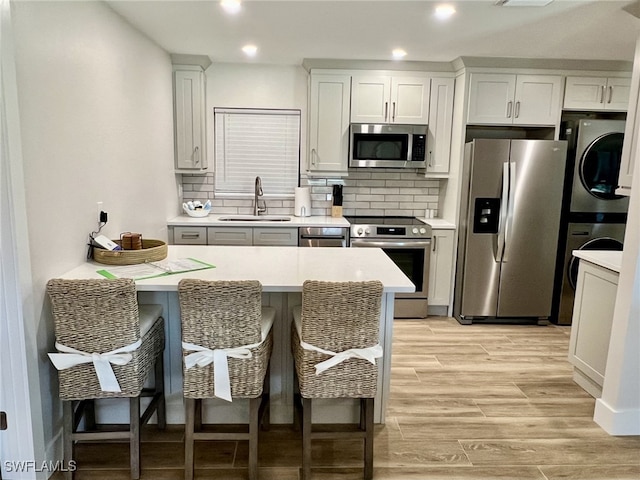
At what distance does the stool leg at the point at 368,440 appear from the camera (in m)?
2.03

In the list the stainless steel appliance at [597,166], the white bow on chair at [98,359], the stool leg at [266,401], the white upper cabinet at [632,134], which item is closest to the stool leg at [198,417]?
the stool leg at [266,401]

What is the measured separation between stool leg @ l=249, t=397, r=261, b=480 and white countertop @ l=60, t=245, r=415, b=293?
52 cm

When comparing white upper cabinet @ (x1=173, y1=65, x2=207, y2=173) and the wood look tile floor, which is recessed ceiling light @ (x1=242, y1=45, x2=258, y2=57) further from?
the wood look tile floor

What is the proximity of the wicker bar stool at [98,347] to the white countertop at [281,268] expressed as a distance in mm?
179

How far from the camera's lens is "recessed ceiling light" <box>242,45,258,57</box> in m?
3.74

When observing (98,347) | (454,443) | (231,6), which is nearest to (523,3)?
(231,6)

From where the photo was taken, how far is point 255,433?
2.01 meters

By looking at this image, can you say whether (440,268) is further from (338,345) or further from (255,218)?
(338,345)

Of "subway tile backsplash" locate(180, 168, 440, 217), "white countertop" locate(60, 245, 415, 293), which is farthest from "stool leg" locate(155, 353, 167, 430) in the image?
"subway tile backsplash" locate(180, 168, 440, 217)

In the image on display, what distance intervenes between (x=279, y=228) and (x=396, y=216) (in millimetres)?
1348

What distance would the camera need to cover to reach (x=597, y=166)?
3910 mm

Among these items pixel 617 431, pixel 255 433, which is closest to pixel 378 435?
pixel 255 433

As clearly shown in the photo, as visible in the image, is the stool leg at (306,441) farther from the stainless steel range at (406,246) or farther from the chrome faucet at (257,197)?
the chrome faucet at (257,197)

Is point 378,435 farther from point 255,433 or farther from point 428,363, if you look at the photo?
point 428,363
